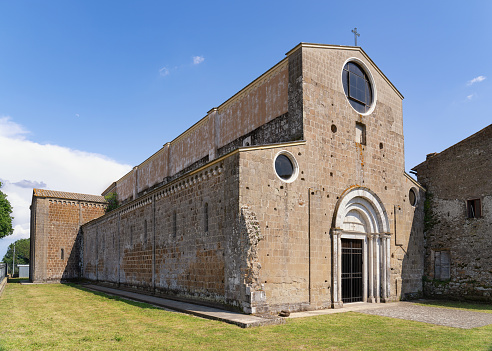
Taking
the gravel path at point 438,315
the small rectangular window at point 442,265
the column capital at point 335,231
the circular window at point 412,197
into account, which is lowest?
the gravel path at point 438,315

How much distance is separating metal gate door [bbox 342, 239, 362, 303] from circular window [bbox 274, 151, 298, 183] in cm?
428

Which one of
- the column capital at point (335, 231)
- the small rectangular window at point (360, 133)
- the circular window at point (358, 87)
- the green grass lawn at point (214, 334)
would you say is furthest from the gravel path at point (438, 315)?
the circular window at point (358, 87)

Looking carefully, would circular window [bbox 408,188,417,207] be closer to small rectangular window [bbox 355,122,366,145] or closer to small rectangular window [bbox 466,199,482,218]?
small rectangular window [bbox 466,199,482,218]

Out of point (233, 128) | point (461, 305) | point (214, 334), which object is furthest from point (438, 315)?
point (233, 128)

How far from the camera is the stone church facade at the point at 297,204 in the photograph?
1442cm

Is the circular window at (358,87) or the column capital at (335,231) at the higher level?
the circular window at (358,87)

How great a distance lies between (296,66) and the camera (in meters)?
17.2

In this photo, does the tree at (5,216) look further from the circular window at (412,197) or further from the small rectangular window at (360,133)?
the circular window at (412,197)

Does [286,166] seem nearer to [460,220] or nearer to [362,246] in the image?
[362,246]

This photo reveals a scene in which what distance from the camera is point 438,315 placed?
48.0 feet

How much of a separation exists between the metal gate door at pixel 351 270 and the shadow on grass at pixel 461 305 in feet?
10.6

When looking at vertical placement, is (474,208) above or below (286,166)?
below

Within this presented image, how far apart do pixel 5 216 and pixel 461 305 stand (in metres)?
48.9

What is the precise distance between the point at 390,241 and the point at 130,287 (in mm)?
15634
